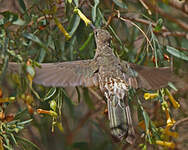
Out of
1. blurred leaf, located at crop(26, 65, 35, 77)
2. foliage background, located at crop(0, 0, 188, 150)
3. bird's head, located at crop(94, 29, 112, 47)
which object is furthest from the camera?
bird's head, located at crop(94, 29, 112, 47)

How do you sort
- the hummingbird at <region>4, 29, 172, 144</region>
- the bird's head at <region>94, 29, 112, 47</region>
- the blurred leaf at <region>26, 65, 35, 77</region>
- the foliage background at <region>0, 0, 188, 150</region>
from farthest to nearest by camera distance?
the bird's head at <region>94, 29, 112, 47</region> → the foliage background at <region>0, 0, 188, 150</region> → the hummingbird at <region>4, 29, 172, 144</region> → the blurred leaf at <region>26, 65, 35, 77</region>

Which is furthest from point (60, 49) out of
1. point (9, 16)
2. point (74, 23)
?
point (9, 16)

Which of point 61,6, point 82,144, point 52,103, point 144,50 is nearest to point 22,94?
point 52,103

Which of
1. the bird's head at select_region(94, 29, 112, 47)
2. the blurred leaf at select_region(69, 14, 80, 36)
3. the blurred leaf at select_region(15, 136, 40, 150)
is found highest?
the blurred leaf at select_region(69, 14, 80, 36)

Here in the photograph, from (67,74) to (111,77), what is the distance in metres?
0.23

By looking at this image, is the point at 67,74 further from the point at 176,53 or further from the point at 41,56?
the point at 176,53

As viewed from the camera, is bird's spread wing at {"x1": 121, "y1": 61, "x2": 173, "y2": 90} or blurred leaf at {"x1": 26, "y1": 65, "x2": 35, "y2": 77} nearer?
blurred leaf at {"x1": 26, "y1": 65, "x2": 35, "y2": 77}

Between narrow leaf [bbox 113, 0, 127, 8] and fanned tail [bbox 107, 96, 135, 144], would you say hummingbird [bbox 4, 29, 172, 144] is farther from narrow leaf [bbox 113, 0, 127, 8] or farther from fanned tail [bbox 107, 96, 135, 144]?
narrow leaf [bbox 113, 0, 127, 8]

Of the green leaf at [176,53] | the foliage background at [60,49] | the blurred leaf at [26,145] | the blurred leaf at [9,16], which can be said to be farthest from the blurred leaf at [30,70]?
the green leaf at [176,53]

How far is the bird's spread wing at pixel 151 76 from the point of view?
1.79 m

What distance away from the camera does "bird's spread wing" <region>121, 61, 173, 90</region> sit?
1789mm

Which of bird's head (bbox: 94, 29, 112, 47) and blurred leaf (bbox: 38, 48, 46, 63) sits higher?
bird's head (bbox: 94, 29, 112, 47)

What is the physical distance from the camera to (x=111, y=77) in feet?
6.31

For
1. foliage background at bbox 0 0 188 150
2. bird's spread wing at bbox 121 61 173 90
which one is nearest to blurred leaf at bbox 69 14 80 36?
foliage background at bbox 0 0 188 150
